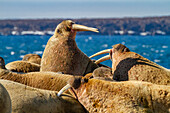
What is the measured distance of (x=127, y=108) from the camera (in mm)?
3992

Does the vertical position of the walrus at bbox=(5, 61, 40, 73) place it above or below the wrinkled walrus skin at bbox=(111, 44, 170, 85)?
below

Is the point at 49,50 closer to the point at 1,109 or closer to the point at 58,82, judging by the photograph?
the point at 58,82

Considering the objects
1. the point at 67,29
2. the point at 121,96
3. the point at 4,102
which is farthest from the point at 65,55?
the point at 4,102

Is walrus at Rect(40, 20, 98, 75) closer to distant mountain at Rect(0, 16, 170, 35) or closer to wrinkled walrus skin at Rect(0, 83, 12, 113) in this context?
wrinkled walrus skin at Rect(0, 83, 12, 113)

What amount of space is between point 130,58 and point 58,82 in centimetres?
198

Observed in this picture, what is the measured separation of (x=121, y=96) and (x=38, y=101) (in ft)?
3.56

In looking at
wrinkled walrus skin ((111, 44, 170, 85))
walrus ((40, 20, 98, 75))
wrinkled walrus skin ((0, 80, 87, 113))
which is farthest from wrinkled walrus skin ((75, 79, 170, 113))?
walrus ((40, 20, 98, 75))

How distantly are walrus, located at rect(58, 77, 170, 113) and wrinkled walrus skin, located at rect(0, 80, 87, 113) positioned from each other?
119 mm

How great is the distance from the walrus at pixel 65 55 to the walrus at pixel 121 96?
2.89 metres

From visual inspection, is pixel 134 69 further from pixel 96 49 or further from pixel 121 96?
pixel 96 49

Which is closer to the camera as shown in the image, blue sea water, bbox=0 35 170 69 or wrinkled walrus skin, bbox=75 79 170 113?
wrinkled walrus skin, bbox=75 79 170 113

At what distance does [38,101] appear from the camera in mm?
3889

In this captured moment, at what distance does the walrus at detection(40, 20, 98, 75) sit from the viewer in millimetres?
7242

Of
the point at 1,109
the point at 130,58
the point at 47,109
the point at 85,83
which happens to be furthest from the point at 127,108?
the point at 130,58
